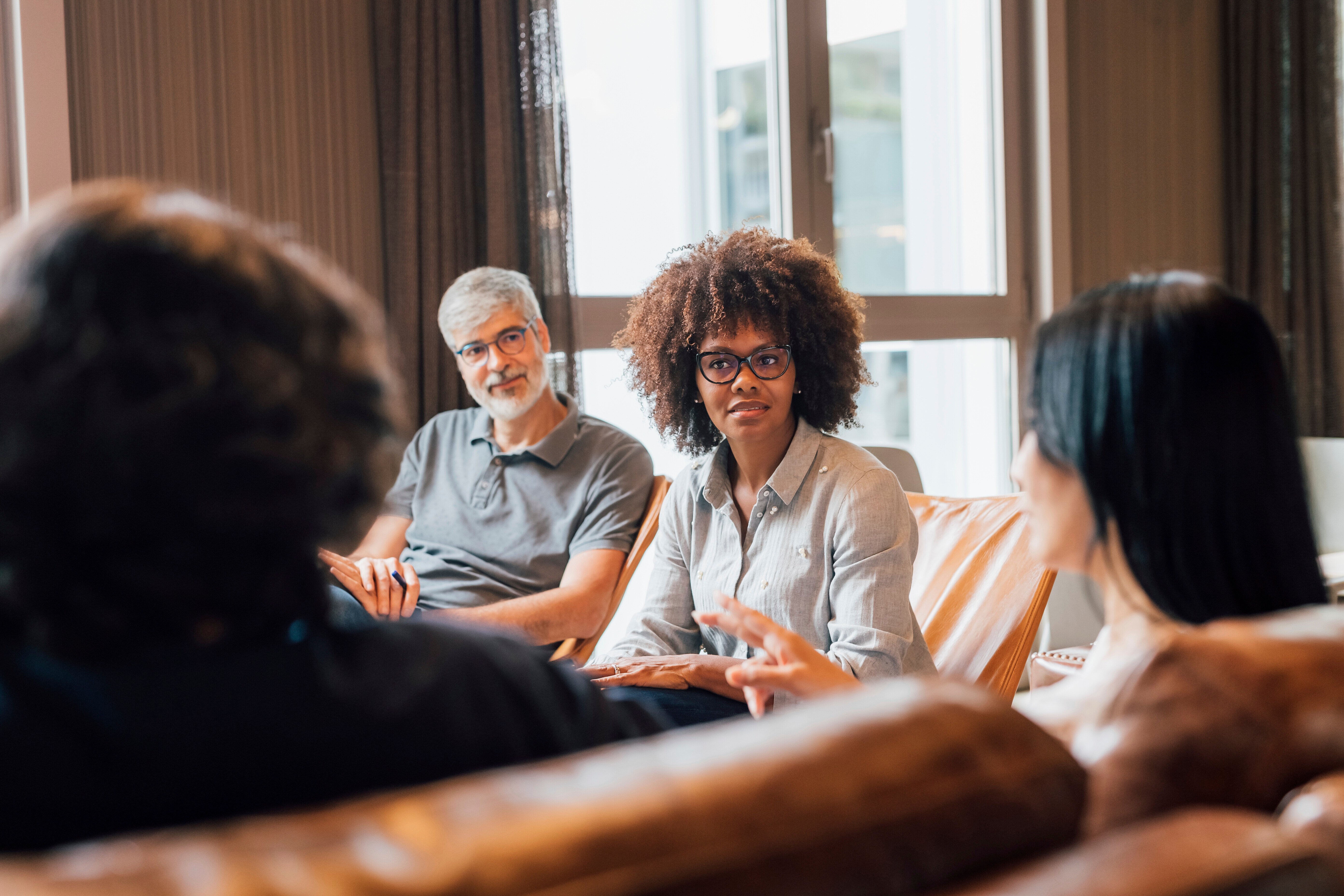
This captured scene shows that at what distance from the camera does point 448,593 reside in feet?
8.53

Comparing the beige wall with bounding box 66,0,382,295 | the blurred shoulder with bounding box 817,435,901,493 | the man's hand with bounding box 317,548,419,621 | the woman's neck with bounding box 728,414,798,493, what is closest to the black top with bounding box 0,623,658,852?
the blurred shoulder with bounding box 817,435,901,493

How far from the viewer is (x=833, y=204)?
3.95m

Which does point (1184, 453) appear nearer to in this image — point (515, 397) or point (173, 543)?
point (173, 543)

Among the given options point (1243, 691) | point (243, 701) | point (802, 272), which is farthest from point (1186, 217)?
point (243, 701)

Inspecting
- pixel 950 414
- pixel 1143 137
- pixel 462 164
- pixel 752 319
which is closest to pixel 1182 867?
pixel 752 319

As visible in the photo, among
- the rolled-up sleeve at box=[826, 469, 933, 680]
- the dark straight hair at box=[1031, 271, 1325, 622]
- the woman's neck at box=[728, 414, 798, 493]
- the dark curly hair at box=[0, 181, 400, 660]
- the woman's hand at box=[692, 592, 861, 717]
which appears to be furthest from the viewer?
the woman's neck at box=[728, 414, 798, 493]

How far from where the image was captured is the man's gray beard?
2.67 metres

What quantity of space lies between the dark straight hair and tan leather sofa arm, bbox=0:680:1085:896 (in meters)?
0.39

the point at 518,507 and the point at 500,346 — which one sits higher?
the point at 500,346

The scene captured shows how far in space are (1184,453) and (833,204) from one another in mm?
3131

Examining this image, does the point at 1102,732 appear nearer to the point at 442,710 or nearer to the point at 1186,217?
the point at 442,710

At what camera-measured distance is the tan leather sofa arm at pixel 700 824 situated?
17.9 inches

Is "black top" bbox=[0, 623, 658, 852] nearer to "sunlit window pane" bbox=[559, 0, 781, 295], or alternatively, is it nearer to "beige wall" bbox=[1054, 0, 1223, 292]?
"sunlit window pane" bbox=[559, 0, 781, 295]

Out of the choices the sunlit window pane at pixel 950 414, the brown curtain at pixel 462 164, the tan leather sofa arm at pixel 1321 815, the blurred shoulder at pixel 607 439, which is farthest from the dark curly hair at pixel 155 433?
the sunlit window pane at pixel 950 414
